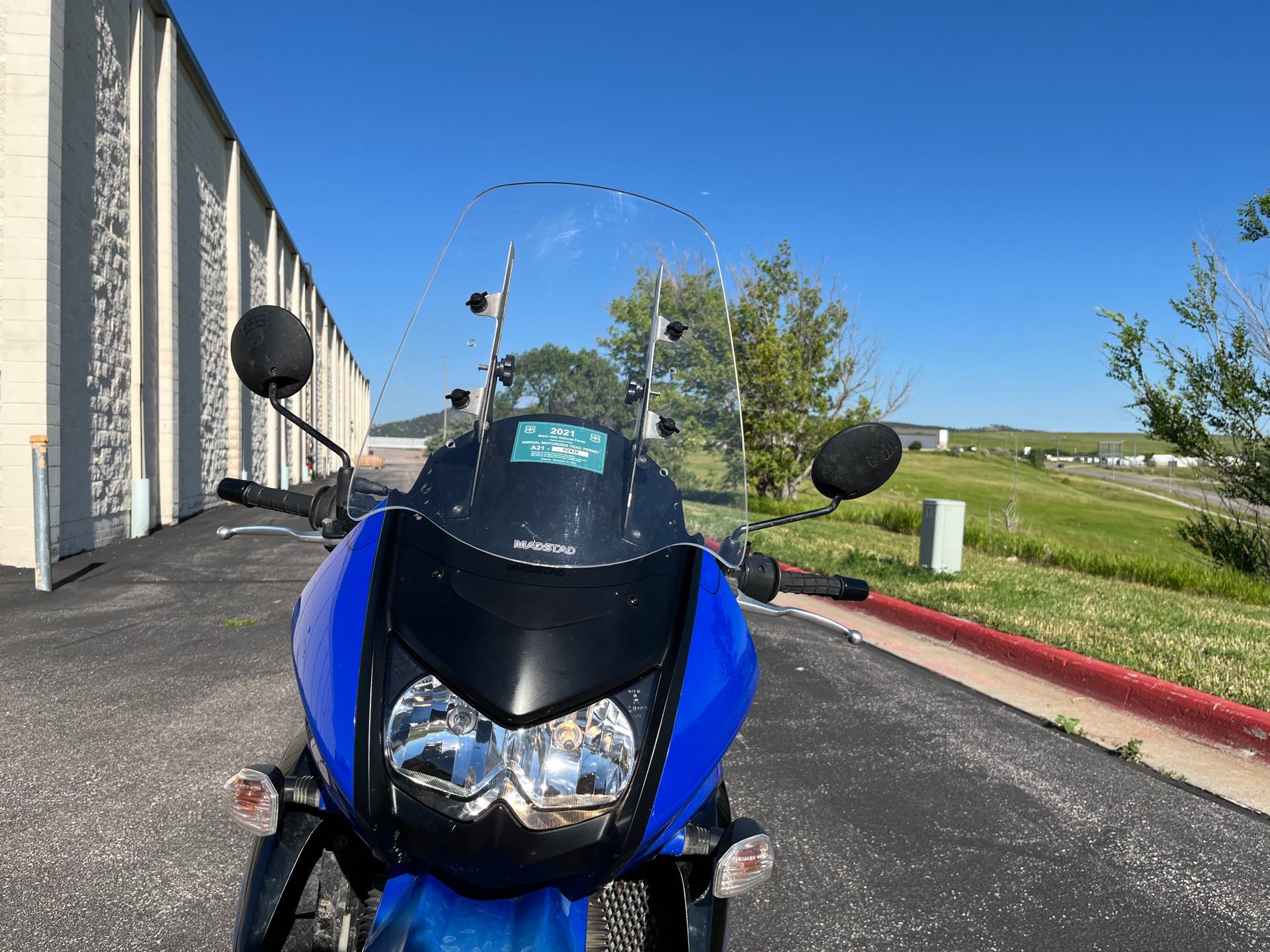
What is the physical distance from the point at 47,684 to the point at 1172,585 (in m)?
10.8

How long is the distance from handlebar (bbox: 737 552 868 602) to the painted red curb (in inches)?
103

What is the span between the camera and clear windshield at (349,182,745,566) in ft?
6.06

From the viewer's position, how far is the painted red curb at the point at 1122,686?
4609 millimetres

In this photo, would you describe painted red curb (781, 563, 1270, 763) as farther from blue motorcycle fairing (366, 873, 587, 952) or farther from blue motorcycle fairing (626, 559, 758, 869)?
blue motorcycle fairing (366, 873, 587, 952)

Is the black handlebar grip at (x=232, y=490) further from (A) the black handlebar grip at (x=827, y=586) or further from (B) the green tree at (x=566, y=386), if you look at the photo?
(A) the black handlebar grip at (x=827, y=586)

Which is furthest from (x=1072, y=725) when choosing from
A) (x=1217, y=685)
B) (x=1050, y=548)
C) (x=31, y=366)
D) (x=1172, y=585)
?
(x=31, y=366)

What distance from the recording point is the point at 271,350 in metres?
2.21

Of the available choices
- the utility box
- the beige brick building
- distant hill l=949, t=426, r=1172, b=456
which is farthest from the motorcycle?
distant hill l=949, t=426, r=1172, b=456

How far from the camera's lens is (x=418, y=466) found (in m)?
2.06

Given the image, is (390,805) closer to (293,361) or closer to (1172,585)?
(293,361)

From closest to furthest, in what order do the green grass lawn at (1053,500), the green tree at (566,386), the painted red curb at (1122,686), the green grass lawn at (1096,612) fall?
the green tree at (566,386)
the painted red curb at (1122,686)
the green grass lawn at (1096,612)
the green grass lawn at (1053,500)

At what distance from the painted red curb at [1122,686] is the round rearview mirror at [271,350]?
3.61 m

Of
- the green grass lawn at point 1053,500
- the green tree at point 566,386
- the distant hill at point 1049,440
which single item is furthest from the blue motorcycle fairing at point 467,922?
the distant hill at point 1049,440

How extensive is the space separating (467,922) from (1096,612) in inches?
294
